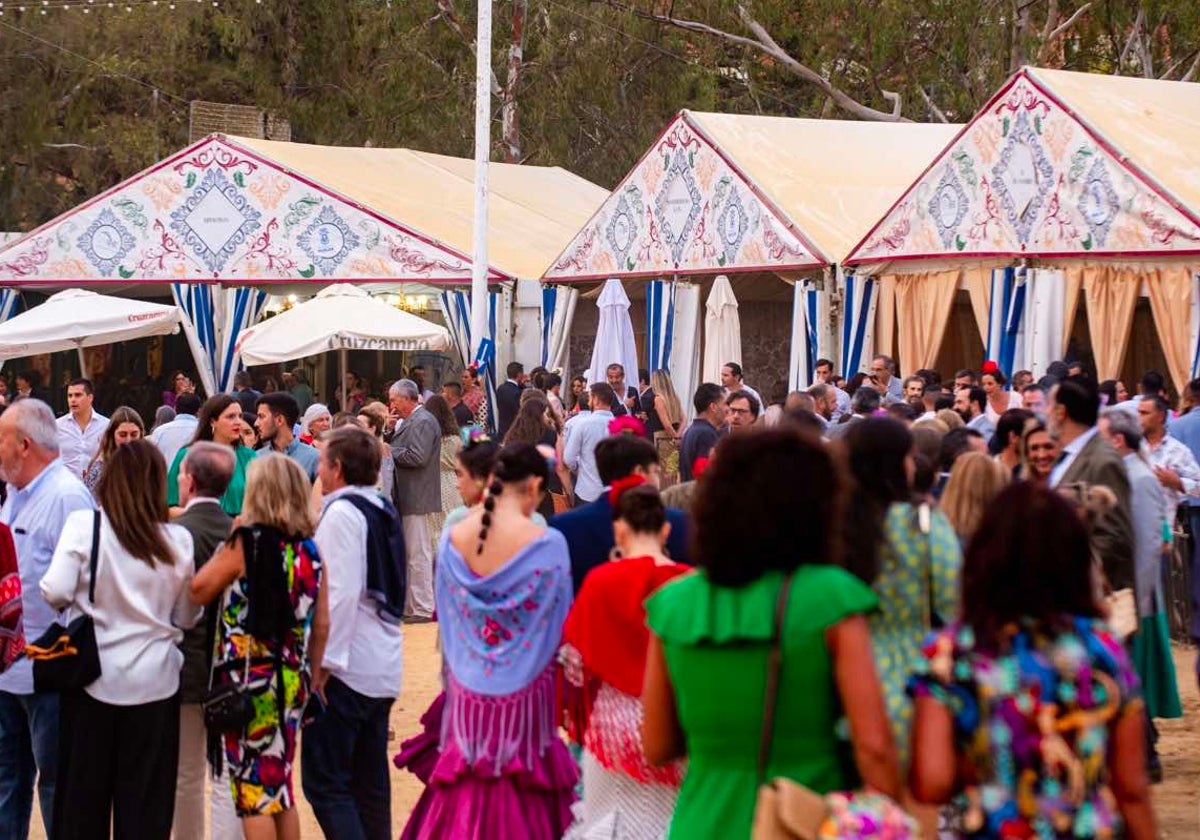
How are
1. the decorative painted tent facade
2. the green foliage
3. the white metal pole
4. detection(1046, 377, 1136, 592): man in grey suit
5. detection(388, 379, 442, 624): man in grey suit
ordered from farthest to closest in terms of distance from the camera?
the green foliage → the white metal pole → the decorative painted tent facade → detection(388, 379, 442, 624): man in grey suit → detection(1046, 377, 1136, 592): man in grey suit

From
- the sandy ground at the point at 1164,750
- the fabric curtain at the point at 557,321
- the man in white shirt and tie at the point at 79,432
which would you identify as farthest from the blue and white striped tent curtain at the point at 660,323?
the man in white shirt and tie at the point at 79,432

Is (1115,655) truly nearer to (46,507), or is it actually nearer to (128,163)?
(46,507)

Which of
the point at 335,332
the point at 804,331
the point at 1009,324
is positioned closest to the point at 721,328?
the point at 804,331

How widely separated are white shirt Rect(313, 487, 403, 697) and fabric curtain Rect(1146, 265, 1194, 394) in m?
9.60

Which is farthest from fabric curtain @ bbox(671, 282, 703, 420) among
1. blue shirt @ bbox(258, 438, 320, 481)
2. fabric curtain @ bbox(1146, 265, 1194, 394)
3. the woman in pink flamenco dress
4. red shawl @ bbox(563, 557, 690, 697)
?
A: red shawl @ bbox(563, 557, 690, 697)

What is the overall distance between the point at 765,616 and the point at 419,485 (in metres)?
8.61

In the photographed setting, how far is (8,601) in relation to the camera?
17.3 feet

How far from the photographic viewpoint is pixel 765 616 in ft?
11.3

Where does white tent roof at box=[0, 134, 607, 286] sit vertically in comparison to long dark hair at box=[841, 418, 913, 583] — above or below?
above

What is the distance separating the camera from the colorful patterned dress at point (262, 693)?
5.55m

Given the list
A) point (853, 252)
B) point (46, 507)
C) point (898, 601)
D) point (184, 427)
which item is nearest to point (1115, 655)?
point (898, 601)

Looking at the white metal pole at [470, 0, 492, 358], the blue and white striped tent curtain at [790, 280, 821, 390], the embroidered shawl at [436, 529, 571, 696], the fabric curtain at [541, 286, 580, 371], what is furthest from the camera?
the fabric curtain at [541, 286, 580, 371]

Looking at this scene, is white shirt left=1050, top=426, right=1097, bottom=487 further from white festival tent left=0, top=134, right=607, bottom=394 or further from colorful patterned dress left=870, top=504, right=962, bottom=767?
white festival tent left=0, top=134, right=607, bottom=394

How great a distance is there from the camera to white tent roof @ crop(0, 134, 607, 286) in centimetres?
2089
